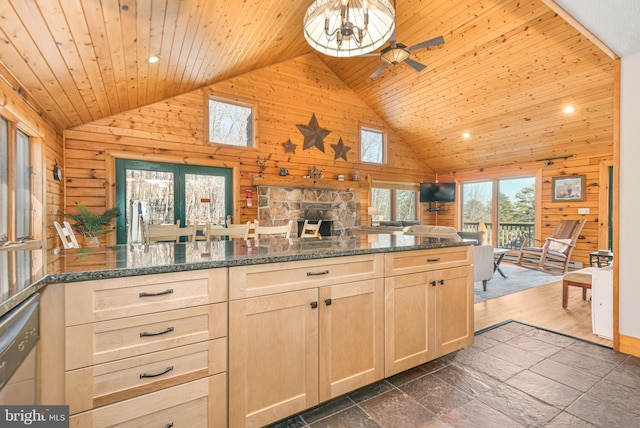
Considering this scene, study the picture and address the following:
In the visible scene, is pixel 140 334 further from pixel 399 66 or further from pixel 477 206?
pixel 477 206

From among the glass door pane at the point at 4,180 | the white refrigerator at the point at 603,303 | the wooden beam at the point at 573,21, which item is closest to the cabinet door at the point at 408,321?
the white refrigerator at the point at 603,303

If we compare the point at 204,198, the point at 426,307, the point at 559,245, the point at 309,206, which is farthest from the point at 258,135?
the point at 559,245

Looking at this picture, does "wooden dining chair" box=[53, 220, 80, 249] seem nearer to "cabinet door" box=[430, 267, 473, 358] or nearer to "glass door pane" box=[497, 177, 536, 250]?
"cabinet door" box=[430, 267, 473, 358]

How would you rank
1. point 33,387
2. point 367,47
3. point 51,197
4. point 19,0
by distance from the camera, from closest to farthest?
point 33,387 < point 19,0 < point 367,47 < point 51,197

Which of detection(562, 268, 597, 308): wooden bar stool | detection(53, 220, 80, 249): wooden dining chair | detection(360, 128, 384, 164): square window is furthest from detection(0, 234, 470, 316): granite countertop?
detection(360, 128, 384, 164): square window

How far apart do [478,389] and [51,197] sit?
546cm

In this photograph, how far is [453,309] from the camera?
2.21m

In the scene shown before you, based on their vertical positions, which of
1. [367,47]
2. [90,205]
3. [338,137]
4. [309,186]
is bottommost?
[90,205]

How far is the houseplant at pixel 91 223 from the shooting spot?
448cm

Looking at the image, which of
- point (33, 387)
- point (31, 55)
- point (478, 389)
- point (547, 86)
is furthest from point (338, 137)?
point (33, 387)

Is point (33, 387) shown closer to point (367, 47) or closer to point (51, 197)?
point (367, 47)

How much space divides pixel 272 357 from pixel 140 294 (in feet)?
2.28

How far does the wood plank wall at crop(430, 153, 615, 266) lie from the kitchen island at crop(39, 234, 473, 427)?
624 centimetres

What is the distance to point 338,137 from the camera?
24.7 ft
